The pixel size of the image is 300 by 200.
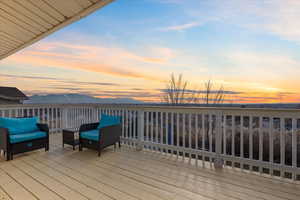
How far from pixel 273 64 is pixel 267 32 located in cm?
90

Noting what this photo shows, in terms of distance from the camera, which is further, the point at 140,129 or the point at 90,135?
the point at 140,129

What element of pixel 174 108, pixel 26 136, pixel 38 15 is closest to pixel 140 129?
pixel 174 108

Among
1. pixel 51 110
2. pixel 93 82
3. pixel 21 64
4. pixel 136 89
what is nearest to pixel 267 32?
pixel 136 89

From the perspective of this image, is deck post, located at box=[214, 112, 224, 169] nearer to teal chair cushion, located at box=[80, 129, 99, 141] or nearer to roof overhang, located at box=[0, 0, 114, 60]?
teal chair cushion, located at box=[80, 129, 99, 141]

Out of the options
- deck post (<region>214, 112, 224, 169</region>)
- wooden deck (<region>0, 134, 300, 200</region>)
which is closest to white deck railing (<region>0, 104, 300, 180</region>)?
deck post (<region>214, 112, 224, 169</region>)

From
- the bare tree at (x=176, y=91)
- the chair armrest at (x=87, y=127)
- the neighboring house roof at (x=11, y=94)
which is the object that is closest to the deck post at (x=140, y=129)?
the chair armrest at (x=87, y=127)

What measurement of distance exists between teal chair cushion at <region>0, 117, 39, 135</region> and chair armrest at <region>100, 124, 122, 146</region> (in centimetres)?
181

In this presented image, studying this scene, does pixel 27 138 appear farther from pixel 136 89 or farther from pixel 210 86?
pixel 210 86

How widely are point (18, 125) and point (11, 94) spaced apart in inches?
210

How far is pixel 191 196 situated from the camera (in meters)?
1.79

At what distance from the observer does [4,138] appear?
296 centimetres

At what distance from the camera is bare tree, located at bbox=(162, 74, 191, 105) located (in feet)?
19.1

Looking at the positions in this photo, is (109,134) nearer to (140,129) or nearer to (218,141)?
(140,129)

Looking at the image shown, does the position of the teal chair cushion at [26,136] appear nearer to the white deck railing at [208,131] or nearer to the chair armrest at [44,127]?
the chair armrest at [44,127]
